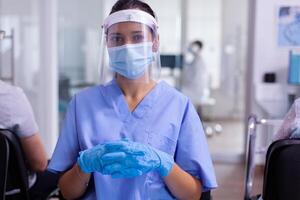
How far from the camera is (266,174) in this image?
42.4 inches

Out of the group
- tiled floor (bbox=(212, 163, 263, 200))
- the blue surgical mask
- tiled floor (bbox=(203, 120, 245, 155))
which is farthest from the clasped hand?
tiled floor (bbox=(203, 120, 245, 155))

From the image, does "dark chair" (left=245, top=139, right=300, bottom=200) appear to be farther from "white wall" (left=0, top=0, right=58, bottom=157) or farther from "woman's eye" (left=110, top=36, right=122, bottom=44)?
"white wall" (left=0, top=0, right=58, bottom=157)

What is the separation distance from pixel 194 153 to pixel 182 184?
10 centimetres

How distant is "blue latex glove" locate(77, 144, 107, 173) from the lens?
88 cm

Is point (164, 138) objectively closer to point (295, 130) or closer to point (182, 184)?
point (182, 184)

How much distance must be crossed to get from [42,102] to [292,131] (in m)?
2.61

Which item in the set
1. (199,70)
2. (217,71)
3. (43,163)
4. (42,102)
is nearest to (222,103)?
(217,71)

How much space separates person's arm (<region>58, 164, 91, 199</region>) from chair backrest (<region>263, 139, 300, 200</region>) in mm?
508

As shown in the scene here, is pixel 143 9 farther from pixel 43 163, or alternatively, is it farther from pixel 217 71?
pixel 217 71

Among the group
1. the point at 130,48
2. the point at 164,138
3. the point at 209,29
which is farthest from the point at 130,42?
the point at 209,29

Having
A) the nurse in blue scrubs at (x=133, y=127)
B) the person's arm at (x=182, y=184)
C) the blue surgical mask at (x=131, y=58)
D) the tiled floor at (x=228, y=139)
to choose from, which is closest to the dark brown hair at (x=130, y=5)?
the nurse in blue scrubs at (x=133, y=127)

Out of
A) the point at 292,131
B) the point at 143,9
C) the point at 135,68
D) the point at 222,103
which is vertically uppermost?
the point at 143,9

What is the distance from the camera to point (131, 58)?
3.47 ft

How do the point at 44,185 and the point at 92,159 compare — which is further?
the point at 44,185
